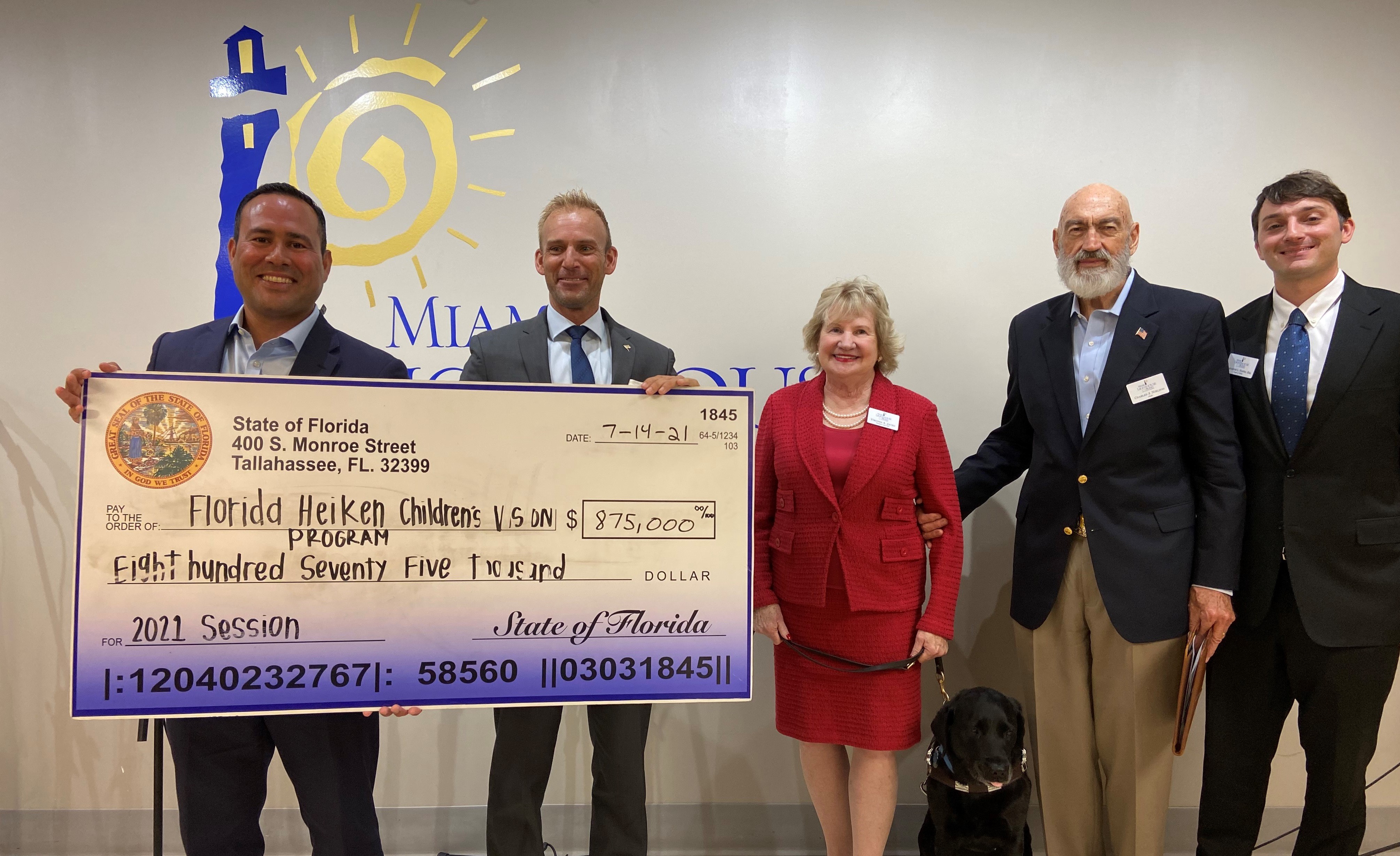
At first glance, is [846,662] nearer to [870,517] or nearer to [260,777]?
[870,517]

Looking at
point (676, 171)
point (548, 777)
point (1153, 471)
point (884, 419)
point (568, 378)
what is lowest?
point (548, 777)

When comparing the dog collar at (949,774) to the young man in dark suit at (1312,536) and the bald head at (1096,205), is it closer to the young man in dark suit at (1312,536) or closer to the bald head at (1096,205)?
the young man in dark suit at (1312,536)

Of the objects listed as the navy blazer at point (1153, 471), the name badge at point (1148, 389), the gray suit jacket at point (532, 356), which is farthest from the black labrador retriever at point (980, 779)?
the gray suit jacket at point (532, 356)

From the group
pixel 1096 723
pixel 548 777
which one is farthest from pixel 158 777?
pixel 1096 723

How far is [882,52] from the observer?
2.82 m

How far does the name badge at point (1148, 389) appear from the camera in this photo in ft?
6.97

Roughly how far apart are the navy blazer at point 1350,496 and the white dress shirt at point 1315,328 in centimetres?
4

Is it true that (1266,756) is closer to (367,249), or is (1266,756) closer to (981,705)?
(981,705)

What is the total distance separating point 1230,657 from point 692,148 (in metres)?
2.41

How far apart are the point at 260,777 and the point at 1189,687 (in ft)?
8.09

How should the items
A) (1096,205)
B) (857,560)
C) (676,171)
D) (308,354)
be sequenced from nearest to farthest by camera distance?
(308,354) < (857,560) < (1096,205) < (676,171)

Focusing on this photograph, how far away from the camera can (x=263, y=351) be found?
1.88 meters

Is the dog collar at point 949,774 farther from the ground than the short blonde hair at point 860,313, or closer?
closer

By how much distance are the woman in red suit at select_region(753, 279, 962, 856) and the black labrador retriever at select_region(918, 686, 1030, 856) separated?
0.11 m
